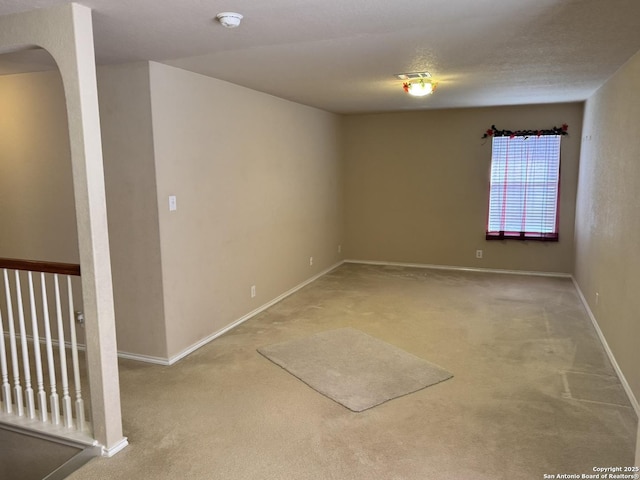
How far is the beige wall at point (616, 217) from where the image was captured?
3.16m

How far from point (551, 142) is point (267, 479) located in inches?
224

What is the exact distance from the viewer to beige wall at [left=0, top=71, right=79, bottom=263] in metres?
3.84

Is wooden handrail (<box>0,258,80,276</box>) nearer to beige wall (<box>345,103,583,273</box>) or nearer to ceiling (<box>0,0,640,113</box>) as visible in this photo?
ceiling (<box>0,0,640,113</box>)

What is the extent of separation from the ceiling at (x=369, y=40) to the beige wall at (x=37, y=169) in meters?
0.23

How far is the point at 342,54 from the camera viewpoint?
3.23 m

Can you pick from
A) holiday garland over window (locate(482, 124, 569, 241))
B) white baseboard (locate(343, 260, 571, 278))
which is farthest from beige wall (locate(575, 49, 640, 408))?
white baseboard (locate(343, 260, 571, 278))

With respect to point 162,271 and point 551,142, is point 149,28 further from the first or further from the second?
point 551,142

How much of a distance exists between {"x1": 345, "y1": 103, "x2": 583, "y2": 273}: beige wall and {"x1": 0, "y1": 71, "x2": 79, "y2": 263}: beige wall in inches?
171

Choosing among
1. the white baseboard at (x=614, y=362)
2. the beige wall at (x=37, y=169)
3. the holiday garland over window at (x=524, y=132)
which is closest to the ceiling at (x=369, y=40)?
the beige wall at (x=37, y=169)

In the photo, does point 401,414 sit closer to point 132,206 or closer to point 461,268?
point 132,206

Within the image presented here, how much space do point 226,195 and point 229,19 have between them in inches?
84.6

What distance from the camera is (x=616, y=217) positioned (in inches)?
146

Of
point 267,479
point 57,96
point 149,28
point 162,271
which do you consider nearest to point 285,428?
point 267,479

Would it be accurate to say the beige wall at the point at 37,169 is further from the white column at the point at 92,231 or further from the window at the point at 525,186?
the window at the point at 525,186
